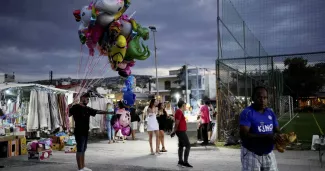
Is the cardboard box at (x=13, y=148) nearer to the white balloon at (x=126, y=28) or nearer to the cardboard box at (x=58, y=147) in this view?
the cardboard box at (x=58, y=147)

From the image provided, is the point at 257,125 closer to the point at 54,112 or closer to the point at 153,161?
the point at 153,161

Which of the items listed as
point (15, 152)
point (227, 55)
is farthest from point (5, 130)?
point (227, 55)

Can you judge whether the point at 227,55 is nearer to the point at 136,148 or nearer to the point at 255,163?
the point at 136,148

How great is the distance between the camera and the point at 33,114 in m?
12.8

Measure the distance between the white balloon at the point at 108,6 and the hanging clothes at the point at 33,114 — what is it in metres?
5.40

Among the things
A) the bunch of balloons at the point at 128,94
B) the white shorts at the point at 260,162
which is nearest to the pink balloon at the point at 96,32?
the bunch of balloons at the point at 128,94

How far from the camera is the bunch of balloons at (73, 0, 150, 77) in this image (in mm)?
9418

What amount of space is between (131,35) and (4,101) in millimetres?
7777

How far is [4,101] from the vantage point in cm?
1461

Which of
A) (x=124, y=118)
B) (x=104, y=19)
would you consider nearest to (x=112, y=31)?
(x=104, y=19)

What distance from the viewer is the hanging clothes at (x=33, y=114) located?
12.6 m

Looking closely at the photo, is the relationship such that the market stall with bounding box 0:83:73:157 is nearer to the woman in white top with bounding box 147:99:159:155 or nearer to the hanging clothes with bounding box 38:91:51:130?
the hanging clothes with bounding box 38:91:51:130

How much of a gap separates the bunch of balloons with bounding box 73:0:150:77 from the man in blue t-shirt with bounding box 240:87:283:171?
603 cm

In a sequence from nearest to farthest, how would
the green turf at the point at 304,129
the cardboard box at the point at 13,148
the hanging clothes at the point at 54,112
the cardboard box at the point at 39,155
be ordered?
the cardboard box at the point at 39,155 < the cardboard box at the point at 13,148 < the hanging clothes at the point at 54,112 < the green turf at the point at 304,129
